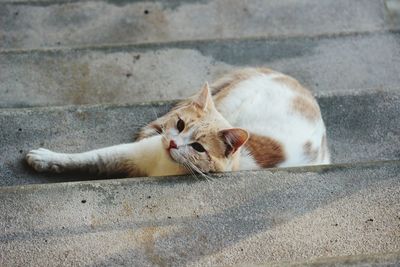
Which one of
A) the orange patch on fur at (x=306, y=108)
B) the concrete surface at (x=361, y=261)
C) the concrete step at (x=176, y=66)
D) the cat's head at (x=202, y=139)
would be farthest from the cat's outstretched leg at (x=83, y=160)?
the concrete surface at (x=361, y=261)

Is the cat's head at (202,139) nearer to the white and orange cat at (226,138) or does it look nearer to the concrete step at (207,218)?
the white and orange cat at (226,138)

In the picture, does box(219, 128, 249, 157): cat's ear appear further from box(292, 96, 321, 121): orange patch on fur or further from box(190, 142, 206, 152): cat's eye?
box(292, 96, 321, 121): orange patch on fur

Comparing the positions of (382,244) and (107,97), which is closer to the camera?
(382,244)

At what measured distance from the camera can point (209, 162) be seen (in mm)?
2465

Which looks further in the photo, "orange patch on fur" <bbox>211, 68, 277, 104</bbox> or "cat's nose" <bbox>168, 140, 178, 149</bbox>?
"orange patch on fur" <bbox>211, 68, 277, 104</bbox>

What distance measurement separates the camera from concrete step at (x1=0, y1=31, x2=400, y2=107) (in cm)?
328

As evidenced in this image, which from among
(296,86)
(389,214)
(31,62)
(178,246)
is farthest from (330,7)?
(178,246)

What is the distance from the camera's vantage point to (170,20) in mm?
4094

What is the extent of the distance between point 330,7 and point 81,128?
235cm

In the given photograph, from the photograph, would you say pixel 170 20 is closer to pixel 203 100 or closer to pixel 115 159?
pixel 203 100

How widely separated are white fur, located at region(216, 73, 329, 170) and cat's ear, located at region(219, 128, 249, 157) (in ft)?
0.77

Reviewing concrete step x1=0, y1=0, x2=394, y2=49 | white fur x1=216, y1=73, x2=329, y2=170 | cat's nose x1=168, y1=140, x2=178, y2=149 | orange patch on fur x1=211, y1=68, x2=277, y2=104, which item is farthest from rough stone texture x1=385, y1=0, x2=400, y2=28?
cat's nose x1=168, y1=140, x2=178, y2=149

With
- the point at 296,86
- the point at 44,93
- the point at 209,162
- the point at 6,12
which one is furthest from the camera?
the point at 6,12

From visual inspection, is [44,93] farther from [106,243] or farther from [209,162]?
[106,243]
